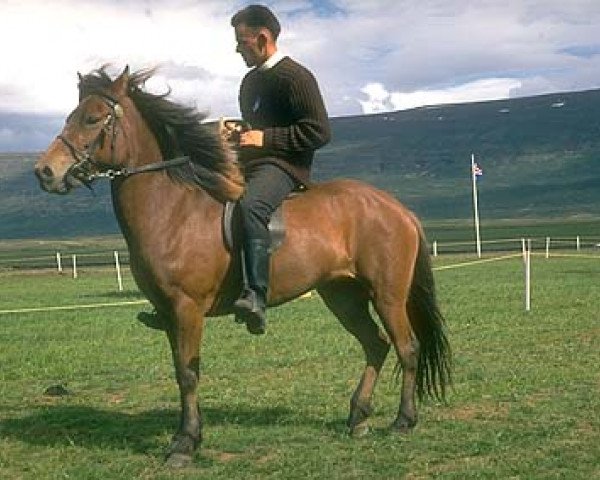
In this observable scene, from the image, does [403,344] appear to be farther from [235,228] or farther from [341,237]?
[235,228]

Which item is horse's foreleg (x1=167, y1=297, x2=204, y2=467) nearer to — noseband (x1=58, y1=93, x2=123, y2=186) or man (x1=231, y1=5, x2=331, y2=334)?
man (x1=231, y1=5, x2=331, y2=334)

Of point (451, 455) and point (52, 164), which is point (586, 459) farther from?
point (52, 164)

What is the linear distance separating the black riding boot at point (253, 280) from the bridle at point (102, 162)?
3.16ft

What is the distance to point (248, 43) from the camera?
743 centimetres

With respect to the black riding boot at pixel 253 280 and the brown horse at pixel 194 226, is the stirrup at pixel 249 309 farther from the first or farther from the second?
the brown horse at pixel 194 226

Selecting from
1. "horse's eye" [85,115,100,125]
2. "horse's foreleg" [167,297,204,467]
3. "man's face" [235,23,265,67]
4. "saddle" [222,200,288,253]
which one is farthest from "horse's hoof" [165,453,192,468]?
"man's face" [235,23,265,67]

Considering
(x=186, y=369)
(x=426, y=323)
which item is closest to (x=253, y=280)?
(x=186, y=369)

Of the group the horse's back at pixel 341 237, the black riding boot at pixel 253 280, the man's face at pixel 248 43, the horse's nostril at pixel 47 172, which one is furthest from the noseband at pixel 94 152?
the horse's back at pixel 341 237

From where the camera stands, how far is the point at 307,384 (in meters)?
10.5

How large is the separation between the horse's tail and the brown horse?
166mm

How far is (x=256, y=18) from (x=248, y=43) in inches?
8.3

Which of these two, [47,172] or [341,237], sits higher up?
[47,172]

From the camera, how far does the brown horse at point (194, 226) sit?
7.04 m

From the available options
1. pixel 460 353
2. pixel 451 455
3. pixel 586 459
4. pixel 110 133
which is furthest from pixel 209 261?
pixel 460 353
